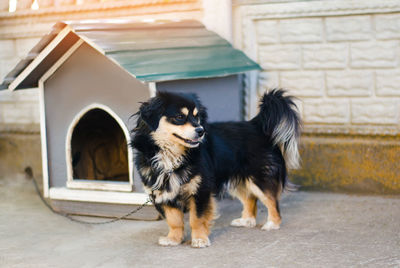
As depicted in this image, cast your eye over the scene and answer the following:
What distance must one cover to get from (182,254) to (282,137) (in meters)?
1.35

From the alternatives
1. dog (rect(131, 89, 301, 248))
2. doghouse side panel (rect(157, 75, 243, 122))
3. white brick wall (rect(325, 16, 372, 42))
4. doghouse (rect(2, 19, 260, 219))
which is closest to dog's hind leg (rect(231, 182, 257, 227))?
dog (rect(131, 89, 301, 248))

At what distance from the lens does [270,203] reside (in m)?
5.09

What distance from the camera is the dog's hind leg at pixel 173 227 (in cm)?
473

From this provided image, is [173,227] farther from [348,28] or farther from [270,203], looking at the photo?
[348,28]

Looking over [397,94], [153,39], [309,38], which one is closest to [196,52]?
[153,39]

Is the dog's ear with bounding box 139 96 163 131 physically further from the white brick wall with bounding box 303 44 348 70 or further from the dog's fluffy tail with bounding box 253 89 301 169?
the white brick wall with bounding box 303 44 348 70

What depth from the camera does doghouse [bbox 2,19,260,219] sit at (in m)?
5.40

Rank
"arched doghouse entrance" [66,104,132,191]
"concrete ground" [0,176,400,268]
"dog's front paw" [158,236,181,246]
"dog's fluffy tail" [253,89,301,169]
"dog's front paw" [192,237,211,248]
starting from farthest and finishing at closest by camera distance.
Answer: "arched doghouse entrance" [66,104,132,191] → "dog's fluffy tail" [253,89,301,169] → "dog's front paw" [158,236,181,246] → "dog's front paw" [192,237,211,248] → "concrete ground" [0,176,400,268]

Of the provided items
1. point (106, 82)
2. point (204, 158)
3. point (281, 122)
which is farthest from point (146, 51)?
point (281, 122)

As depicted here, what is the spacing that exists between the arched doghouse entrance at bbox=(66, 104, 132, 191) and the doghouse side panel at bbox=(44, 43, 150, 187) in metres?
0.12

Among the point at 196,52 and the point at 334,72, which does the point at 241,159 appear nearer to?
the point at 196,52

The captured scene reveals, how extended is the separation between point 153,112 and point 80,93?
1531 mm

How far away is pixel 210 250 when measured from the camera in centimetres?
457

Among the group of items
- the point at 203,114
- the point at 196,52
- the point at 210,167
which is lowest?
the point at 210,167
